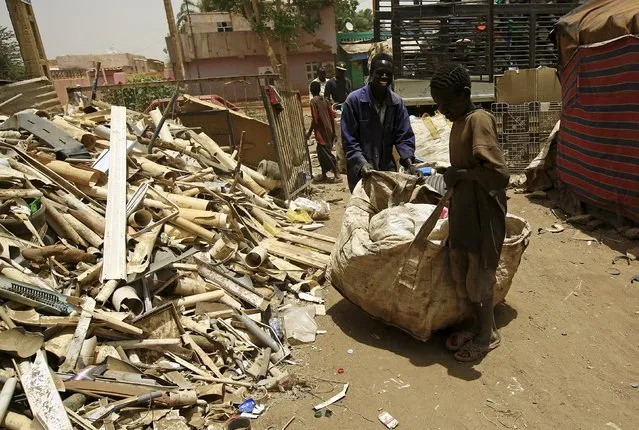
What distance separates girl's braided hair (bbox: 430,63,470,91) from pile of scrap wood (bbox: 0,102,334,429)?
223 cm

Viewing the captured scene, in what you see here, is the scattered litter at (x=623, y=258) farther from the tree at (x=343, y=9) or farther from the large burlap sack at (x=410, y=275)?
the tree at (x=343, y=9)

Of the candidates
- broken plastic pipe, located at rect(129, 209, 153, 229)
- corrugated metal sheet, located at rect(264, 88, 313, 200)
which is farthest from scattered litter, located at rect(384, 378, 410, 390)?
corrugated metal sheet, located at rect(264, 88, 313, 200)

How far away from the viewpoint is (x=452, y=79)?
280 centimetres

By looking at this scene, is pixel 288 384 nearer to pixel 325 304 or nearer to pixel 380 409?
pixel 380 409

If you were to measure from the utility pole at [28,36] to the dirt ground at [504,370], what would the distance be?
30.6 ft

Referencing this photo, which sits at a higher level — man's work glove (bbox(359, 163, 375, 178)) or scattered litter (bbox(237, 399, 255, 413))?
man's work glove (bbox(359, 163, 375, 178))

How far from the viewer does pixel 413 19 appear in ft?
32.9

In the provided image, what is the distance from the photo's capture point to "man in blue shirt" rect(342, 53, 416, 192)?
4238 millimetres

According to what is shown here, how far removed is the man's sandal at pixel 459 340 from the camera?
3.38 m

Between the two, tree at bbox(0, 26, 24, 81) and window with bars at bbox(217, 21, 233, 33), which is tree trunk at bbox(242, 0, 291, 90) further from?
tree at bbox(0, 26, 24, 81)

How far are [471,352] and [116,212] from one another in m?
3.36

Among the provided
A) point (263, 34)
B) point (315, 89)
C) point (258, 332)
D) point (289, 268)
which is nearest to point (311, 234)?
point (289, 268)

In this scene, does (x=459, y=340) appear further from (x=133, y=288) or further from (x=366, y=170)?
(x=133, y=288)

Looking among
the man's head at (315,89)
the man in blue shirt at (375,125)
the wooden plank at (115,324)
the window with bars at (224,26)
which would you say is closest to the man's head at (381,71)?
the man in blue shirt at (375,125)
